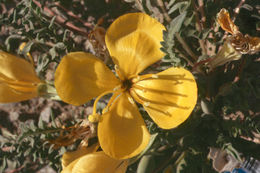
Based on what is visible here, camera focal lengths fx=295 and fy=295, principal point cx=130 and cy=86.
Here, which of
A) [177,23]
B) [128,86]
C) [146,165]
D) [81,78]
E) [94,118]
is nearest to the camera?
[177,23]

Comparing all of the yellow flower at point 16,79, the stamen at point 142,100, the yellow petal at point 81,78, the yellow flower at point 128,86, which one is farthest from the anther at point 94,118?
the yellow flower at point 16,79

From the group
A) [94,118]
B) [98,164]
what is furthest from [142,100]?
[98,164]

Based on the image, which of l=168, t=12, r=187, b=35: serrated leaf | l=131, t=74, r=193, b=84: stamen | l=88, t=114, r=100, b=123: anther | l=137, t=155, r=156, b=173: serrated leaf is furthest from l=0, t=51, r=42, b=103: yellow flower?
l=168, t=12, r=187, b=35: serrated leaf

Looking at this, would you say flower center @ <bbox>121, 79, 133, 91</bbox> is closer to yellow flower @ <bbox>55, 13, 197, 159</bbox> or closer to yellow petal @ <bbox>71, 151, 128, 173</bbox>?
yellow flower @ <bbox>55, 13, 197, 159</bbox>

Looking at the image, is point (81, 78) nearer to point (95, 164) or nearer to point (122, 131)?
point (122, 131)

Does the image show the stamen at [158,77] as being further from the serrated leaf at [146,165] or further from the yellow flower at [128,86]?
the serrated leaf at [146,165]

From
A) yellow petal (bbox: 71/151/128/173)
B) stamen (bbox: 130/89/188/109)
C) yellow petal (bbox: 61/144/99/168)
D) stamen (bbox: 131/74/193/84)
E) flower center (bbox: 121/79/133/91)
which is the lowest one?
yellow petal (bbox: 61/144/99/168)

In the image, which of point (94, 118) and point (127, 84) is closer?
point (94, 118)
